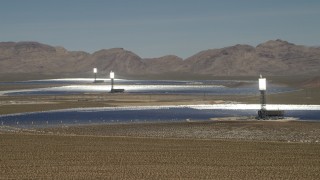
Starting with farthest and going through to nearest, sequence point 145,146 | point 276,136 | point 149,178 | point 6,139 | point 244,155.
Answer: point 276,136 → point 6,139 → point 145,146 → point 244,155 → point 149,178

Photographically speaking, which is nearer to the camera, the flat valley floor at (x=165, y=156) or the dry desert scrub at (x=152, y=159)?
the dry desert scrub at (x=152, y=159)

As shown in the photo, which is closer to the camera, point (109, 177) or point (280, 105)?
point (109, 177)

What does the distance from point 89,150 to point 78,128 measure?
19.1 metres

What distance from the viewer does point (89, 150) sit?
1468 inches

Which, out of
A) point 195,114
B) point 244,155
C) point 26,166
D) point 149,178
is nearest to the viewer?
point 149,178

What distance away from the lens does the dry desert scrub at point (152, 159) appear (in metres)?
29.1

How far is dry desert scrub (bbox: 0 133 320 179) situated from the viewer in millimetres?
29062

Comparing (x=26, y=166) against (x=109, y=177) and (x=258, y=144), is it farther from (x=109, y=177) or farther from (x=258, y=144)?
(x=258, y=144)

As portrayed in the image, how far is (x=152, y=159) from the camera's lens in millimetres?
33750

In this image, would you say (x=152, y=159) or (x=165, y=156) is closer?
(x=152, y=159)

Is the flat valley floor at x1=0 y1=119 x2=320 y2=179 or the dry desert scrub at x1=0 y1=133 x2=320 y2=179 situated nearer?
the dry desert scrub at x1=0 y1=133 x2=320 y2=179

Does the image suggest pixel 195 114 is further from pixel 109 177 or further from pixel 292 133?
pixel 109 177

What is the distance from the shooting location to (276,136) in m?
48.3

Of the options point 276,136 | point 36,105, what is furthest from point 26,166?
point 36,105
